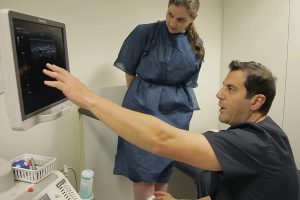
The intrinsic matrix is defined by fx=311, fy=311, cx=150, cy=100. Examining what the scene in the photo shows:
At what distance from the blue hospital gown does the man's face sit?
49 cm

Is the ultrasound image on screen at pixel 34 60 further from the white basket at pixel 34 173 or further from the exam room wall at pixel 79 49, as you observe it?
the exam room wall at pixel 79 49

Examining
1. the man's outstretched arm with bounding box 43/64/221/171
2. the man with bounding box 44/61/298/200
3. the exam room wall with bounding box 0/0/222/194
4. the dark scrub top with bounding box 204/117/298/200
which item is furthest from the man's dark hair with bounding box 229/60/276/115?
the exam room wall with bounding box 0/0/222/194

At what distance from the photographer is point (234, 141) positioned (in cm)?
97

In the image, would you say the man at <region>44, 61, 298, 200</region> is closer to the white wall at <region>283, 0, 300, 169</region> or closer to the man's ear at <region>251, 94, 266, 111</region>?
the man's ear at <region>251, 94, 266, 111</region>

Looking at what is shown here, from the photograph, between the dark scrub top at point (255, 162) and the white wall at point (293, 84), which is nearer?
the dark scrub top at point (255, 162)

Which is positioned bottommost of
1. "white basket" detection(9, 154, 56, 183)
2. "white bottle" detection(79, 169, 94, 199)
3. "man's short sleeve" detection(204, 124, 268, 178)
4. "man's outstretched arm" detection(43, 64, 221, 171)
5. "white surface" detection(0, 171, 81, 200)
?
"white bottle" detection(79, 169, 94, 199)

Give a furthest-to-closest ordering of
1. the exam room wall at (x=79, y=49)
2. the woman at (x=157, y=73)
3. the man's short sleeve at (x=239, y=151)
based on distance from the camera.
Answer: the exam room wall at (x=79, y=49) → the woman at (x=157, y=73) → the man's short sleeve at (x=239, y=151)

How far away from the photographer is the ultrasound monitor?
2.63ft

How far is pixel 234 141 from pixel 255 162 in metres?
0.10

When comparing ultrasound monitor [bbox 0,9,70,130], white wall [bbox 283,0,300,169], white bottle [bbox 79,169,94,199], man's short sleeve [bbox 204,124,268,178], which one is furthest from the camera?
white wall [bbox 283,0,300,169]

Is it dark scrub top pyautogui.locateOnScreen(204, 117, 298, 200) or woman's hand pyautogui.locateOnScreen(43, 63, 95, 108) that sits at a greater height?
woman's hand pyautogui.locateOnScreen(43, 63, 95, 108)

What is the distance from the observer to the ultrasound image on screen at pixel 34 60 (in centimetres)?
85

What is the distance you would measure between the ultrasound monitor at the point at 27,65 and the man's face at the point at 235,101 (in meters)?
0.61

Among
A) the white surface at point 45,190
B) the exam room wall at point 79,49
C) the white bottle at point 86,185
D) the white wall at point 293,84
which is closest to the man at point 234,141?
the white surface at point 45,190
